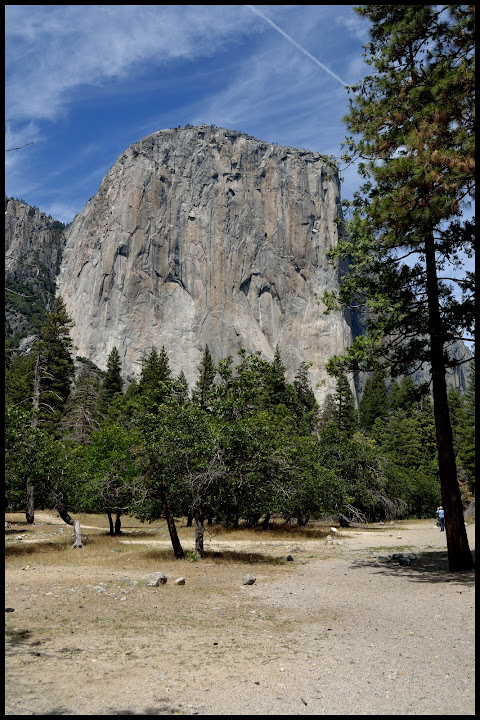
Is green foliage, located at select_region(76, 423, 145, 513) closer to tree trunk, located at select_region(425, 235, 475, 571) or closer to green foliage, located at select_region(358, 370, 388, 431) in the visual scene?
tree trunk, located at select_region(425, 235, 475, 571)

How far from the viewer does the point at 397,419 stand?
66.8 metres

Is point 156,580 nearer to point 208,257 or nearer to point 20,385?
point 20,385

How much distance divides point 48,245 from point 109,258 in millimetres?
55424

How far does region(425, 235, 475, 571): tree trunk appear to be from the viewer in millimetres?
12555

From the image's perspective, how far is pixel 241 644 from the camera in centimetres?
703

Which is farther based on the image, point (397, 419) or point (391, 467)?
point (397, 419)

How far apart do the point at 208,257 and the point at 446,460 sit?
11145 centimetres

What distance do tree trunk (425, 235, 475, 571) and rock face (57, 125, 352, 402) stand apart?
97967mm

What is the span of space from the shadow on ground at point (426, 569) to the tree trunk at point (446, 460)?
1.59 feet

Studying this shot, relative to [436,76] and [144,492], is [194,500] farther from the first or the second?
[436,76]

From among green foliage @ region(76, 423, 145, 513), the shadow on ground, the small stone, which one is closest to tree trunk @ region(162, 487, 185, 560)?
the small stone

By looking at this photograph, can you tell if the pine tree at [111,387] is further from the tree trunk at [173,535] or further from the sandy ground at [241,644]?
the sandy ground at [241,644]

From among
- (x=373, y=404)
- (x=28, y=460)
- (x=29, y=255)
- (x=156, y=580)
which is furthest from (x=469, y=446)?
(x=29, y=255)

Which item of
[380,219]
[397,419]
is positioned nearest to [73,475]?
[380,219]
